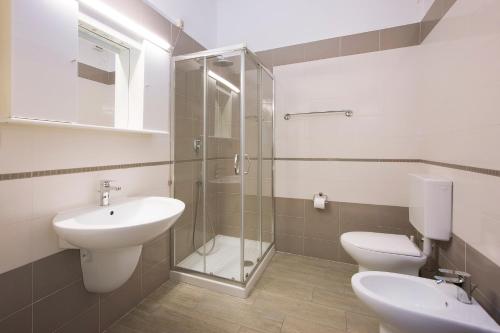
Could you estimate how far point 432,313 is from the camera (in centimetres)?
99

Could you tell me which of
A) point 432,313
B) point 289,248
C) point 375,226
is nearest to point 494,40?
point 432,313

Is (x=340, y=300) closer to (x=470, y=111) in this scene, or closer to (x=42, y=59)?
(x=470, y=111)

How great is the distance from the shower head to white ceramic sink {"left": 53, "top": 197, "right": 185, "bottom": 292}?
3.95ft

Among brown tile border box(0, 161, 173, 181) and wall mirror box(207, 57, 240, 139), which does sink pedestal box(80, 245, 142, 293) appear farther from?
wall mirror box(207, 57, 240, 139)

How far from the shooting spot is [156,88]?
1755 mm

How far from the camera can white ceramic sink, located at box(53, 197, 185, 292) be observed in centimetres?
101

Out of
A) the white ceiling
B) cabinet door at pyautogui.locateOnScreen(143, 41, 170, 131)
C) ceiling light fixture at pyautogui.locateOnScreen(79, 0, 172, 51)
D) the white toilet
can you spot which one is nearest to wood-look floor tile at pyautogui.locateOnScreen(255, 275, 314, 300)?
the white toilet

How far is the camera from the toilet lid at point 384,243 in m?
1.59

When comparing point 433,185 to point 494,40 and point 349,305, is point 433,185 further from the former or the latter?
point 349,305

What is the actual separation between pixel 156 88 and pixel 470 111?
6.55 ft

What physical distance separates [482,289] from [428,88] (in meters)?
1.48

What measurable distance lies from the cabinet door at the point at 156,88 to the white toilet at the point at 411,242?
1695mm

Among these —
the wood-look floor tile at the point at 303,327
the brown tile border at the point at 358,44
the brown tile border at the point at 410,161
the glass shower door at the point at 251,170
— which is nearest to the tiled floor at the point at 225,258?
the glass shower door at the point at 251,170

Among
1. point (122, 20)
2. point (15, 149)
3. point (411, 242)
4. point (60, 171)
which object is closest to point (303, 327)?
point (411, 242)
